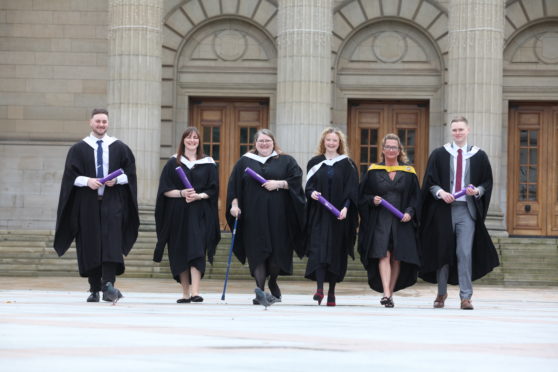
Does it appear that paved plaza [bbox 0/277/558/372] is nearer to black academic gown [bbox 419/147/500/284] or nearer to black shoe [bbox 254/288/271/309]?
black shoe [bbox 254/288/271/309]

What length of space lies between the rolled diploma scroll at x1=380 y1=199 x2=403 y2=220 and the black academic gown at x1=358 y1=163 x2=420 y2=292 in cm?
5

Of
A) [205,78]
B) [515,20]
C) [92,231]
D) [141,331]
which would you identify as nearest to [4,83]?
[205,78]

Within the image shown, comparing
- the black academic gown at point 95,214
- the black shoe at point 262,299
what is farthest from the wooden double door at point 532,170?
the black shoe at point 262,299

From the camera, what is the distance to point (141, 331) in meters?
7.85

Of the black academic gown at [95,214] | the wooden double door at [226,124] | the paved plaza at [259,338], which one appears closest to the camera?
the paved plaza at [259,338]

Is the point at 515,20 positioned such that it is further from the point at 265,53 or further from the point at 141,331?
the point at 141,331

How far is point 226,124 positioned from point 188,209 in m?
14.7

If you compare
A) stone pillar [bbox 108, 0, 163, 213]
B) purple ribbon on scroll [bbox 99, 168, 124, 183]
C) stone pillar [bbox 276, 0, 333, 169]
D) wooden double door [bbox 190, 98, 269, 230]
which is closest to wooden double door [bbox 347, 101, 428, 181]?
wooden double door [bbox 190, 98, 269, 230]

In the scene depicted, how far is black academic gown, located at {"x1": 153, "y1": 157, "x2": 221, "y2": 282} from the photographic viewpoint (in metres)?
13.8

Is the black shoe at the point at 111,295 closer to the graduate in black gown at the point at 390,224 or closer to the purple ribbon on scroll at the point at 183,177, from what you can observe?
the purple ribbon on scroll at the point at 183,177

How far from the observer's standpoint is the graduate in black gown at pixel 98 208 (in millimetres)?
13094

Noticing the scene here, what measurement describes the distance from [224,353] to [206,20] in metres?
22.6

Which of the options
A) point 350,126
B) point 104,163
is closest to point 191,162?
point 104,163

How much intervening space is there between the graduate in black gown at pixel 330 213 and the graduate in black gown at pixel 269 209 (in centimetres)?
18
